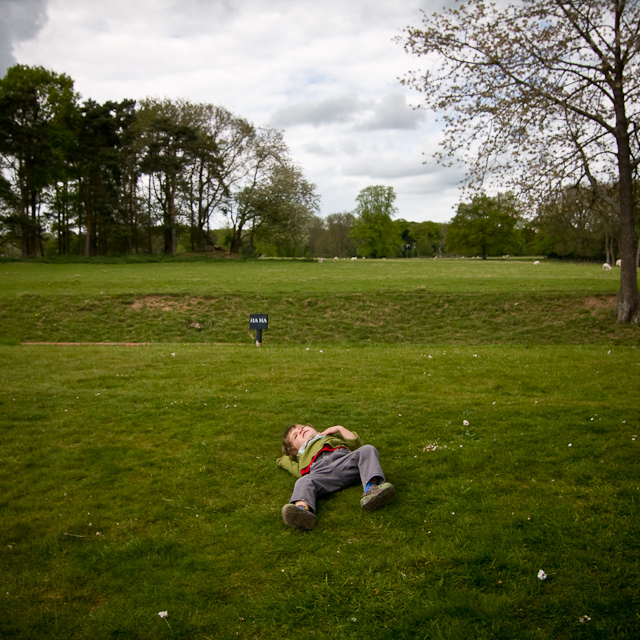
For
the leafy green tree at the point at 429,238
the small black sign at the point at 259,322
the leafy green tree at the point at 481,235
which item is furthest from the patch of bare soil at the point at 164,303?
the leafy green tree at the point at 429,238

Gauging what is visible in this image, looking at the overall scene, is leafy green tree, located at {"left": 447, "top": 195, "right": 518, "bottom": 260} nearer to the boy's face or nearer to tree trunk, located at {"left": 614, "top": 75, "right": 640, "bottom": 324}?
tree trunk, located at {"left": 614, "top": 75, "right": 640, "bottom": 324}

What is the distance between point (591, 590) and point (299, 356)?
884 cm

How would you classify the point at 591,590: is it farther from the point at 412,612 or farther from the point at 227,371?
the point at 227,371

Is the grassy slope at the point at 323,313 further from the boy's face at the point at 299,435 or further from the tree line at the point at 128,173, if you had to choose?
the tree line at the point at 128,173

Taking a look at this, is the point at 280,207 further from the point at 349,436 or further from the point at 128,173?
the point at 349,436

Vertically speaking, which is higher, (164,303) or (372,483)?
(164,303)

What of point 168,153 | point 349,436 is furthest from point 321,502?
point 168,153

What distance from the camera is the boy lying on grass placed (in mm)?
4809

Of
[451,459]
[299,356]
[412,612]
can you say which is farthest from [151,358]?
[412,612]

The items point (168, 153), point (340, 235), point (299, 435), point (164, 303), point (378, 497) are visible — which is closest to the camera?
point (378, 497)

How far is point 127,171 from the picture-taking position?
171 ft

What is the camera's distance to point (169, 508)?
16.9 feet

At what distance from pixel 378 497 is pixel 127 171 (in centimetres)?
5485

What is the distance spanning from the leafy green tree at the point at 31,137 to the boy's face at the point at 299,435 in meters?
49.0
